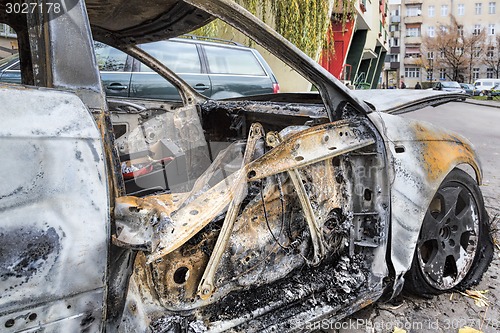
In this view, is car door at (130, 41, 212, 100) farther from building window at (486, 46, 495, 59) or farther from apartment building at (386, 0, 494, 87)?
building window at (486, 46, 495, 59)

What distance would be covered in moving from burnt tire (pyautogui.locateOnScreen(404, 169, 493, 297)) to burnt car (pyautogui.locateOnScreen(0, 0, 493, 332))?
0.01m

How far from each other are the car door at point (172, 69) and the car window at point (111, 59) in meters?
0.23

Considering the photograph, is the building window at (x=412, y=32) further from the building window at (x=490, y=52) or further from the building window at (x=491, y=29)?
the building window at (x=490, y=52)

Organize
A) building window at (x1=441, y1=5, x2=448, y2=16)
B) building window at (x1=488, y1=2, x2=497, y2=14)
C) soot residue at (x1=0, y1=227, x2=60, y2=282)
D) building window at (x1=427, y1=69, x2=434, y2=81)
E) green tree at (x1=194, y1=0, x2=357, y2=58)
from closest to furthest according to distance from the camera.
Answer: soot residue at (x1=0, y1=227, x2=60, y2=282) < green tree at (x1=194, y1=0, x2=357, y2=58) < building window at (x1=488, y1=2, x2=497, y2=14) < building window at (x1=427, y1=69, x2=434, y2=81) < building window at (x1=441, y1=5, x2=448, y2=16)

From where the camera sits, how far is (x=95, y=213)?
119cm

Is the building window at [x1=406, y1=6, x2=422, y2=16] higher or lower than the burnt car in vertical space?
higher

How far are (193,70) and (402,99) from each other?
4730mm

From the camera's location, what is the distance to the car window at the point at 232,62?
6.79 m

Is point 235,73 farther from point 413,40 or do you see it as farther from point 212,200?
point 413,40

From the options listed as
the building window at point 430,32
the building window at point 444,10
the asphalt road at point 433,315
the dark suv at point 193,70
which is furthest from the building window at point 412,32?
the asphalt road at point 433,315

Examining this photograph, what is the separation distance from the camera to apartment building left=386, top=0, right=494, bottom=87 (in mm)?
55125

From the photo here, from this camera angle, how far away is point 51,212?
44.4 inches

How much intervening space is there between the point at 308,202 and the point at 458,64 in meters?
56.3

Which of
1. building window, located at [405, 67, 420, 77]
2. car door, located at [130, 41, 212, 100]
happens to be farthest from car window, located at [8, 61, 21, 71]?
building window, located at [405, 67, 420, 77]
